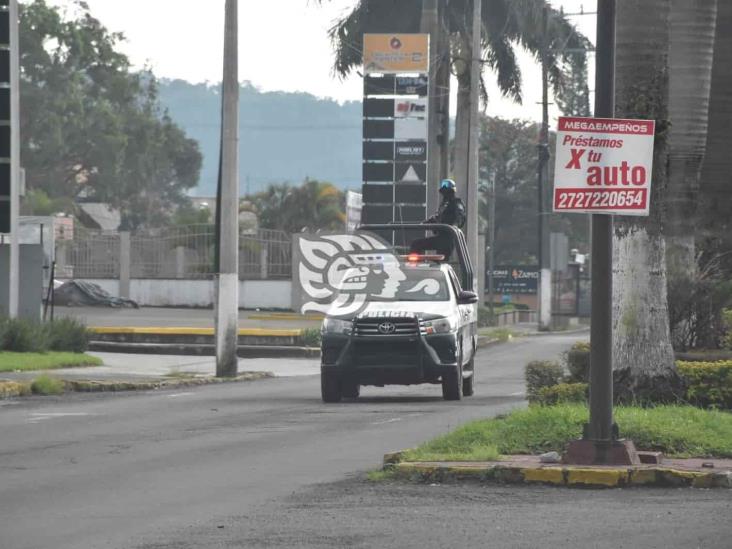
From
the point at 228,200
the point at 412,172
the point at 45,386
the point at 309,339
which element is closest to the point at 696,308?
the point at 45,386

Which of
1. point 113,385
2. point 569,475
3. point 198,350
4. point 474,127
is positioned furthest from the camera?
point 474,127

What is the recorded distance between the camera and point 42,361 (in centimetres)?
2630

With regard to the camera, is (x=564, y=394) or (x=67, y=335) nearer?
(x=564, y=394)

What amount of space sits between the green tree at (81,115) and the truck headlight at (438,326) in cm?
7505

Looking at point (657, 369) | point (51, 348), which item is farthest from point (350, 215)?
point (657, 369)

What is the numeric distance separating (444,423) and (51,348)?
45.0 feet

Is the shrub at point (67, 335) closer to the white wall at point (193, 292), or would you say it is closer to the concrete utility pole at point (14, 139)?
the concrete utility pole at point (14, 139)

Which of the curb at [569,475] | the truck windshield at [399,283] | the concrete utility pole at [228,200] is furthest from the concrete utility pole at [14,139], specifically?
the curb at [569,475]

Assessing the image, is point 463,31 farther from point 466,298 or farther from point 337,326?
point 337,326

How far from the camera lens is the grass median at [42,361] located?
82.4 ft

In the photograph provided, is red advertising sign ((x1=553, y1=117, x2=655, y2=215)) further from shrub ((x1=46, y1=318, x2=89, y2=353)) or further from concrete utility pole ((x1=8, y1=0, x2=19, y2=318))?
shrub ((x1=46, y1=318, x2=89, y2=353))

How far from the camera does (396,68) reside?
48625 millimetres

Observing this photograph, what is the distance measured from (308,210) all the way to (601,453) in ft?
218

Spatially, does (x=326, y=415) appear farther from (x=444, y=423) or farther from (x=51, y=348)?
(x=51, y=348)
